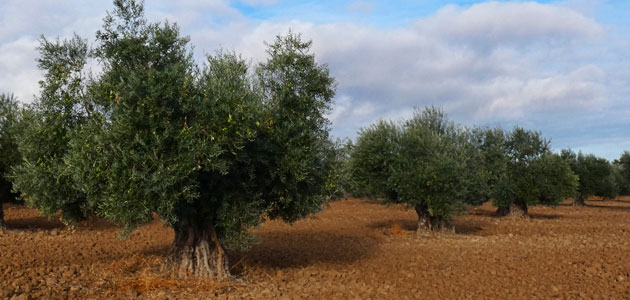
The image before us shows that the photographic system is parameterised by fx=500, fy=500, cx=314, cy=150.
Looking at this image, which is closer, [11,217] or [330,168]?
[330,168]

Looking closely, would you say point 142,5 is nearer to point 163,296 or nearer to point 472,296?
point 163,296

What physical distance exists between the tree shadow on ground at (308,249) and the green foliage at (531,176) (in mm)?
14305

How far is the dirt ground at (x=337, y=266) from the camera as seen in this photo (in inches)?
512

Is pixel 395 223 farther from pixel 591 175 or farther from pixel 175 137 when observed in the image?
pixel 591 175

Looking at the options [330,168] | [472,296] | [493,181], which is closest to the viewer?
[472,296]

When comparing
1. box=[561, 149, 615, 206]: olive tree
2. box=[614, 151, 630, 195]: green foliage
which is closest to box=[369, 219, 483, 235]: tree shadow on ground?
box=[561, 149, 615, 206]: olive tree

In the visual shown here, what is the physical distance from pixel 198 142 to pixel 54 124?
462 centimetres

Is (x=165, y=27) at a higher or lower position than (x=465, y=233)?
higher

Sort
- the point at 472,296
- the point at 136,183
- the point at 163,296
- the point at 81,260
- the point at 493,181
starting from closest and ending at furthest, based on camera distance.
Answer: the point at 136,183
the point at 163,296
the point at 472,296
the point at 81,260
the point at 493,181

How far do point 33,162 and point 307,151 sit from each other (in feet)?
24.4

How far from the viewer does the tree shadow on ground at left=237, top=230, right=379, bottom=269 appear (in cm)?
1806

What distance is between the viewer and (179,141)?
11297mm

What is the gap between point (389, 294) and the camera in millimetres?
13188

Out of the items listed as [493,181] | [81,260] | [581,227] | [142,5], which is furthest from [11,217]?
[581,227]
